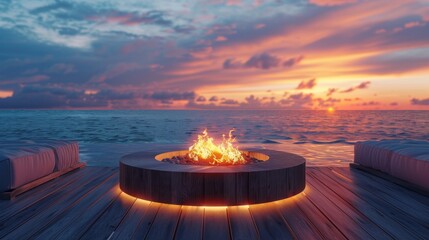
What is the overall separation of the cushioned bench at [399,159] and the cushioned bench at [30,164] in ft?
19.9

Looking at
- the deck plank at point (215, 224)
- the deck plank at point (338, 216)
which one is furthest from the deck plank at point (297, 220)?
the deck plank at point (215, 224)

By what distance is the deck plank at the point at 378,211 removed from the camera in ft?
11.2

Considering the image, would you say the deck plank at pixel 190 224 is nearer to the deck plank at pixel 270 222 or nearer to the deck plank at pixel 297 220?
the deck plank at pixel 270 222

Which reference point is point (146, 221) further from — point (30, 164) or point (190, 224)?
point (30, 164)

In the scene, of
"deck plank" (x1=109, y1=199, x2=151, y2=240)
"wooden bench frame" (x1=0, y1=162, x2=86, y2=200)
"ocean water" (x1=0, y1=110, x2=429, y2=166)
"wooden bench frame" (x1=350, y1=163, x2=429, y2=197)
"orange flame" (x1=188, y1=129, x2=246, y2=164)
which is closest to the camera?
"deck plank" (x1=109, y1=199, x2=151, y2=240)

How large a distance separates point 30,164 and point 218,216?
10.9ft

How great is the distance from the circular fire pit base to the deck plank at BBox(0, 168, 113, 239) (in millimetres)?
871

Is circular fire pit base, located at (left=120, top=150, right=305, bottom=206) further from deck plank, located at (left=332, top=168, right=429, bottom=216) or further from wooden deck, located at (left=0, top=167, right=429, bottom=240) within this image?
deck plank, located at (left=332, top=168, right=429, bottom=216)

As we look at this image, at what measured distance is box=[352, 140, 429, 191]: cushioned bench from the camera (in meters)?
5.08

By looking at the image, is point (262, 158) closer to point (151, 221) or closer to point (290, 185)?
point (290, 185)

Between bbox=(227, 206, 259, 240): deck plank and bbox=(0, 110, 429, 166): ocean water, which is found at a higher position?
bbox=(227, 206, 259, 240): deck plank

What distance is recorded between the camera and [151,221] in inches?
146

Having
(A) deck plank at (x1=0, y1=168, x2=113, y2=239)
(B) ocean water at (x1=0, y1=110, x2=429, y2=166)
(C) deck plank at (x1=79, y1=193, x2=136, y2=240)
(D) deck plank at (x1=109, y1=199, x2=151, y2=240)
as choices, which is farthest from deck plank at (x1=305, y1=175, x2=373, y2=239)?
(B) ocean water at (x1=0, y1=110, x2=429, y2=166)

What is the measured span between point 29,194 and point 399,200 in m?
5.42
